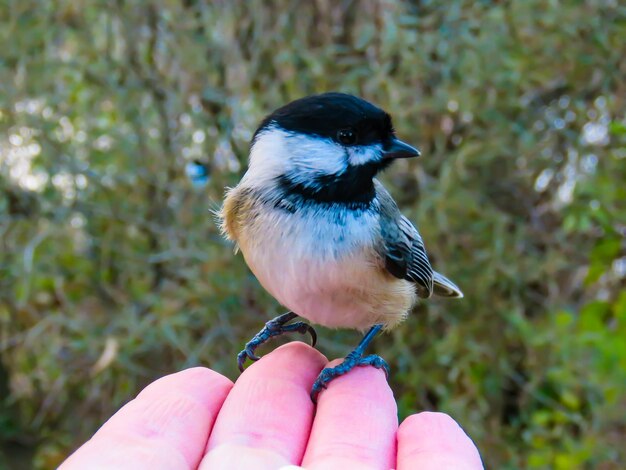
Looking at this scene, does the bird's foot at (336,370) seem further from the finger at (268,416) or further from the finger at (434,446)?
the finger at (434,446)

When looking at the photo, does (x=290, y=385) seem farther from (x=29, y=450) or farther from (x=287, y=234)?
(x=29, y=450)

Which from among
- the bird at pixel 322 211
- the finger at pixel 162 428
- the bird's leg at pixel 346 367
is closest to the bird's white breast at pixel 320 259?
the bird at pixel 322 211

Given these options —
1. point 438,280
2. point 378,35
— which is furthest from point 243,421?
point 378,35

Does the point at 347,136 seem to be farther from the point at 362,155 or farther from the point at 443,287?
the point at 443,287

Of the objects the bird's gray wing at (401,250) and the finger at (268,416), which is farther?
the bird's gray wing at (401,250)

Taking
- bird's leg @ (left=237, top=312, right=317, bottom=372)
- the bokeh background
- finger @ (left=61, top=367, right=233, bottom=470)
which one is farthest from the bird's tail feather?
finger @ (left=61, top=367, right=233, bottom=470)

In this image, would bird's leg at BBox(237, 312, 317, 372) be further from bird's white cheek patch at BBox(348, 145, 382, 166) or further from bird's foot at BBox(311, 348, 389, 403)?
bird's white cheek patch at BBox(348, 145, 382, 166)

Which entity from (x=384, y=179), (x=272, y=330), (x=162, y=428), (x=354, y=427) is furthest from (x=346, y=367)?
(x=384, y=179)
